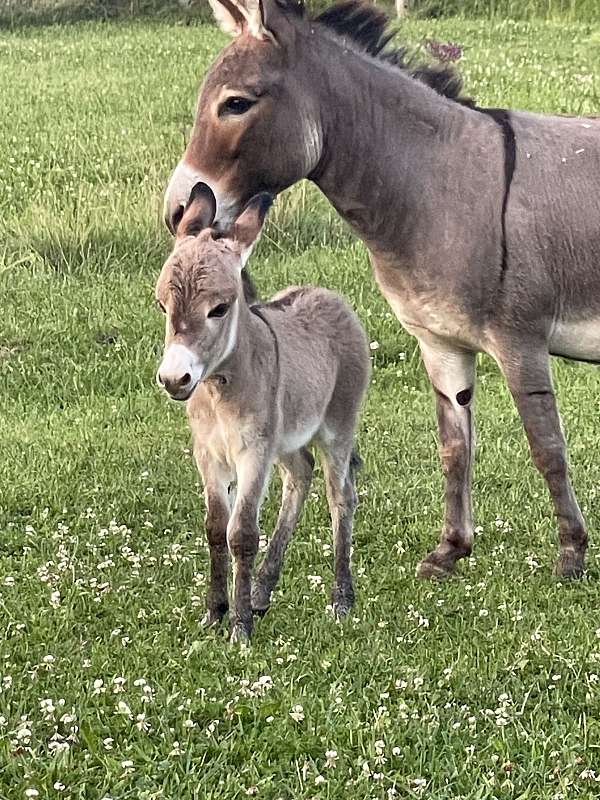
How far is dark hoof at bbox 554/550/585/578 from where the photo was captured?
568cm

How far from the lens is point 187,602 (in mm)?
5273

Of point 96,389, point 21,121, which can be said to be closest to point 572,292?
point 96,389

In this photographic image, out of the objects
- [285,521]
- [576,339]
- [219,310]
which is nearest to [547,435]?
[576,339]

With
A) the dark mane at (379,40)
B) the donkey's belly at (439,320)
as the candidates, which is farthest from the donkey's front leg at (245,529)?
the dark mane at (379,40)

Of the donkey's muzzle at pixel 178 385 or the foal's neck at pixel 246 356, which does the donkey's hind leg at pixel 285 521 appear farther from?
the donkey's muzzle at pixel 178 385

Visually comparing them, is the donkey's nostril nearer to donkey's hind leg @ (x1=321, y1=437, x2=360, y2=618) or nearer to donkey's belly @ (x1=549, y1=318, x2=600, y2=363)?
donkey's hind leg @ (x1=321, y1=437, x2=360, y2=618)

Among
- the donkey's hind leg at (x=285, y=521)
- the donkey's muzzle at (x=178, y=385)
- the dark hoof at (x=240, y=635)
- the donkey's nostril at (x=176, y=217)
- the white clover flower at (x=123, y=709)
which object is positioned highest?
the donkey's nostril at (x=176, y=217)

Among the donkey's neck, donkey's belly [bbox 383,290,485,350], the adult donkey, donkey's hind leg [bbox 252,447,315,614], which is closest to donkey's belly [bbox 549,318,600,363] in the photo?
the adult donkey

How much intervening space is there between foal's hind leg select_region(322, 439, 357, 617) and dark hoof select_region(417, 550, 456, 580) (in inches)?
20.2

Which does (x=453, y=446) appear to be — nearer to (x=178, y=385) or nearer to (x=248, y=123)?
(x=248, y=123)

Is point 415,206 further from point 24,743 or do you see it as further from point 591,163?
point 24,743

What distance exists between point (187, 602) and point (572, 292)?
208 centimetres

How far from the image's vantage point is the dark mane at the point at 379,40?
549cm

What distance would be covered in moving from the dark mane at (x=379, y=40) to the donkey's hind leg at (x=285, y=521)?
176 centimetres
